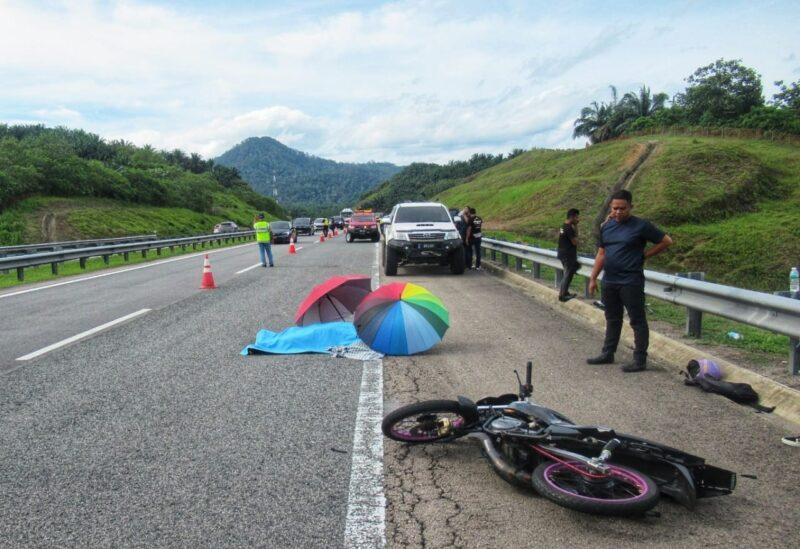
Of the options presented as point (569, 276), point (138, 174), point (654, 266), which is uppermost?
point (138, 174)

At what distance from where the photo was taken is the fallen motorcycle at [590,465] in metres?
3.46

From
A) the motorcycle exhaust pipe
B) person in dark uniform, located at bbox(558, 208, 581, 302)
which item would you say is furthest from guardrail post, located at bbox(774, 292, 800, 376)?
person in dark uniform, located at bbox(558, 208, 581, 302)

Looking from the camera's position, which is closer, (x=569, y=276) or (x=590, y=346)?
(x=590, y=346)

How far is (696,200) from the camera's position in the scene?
5009 cm

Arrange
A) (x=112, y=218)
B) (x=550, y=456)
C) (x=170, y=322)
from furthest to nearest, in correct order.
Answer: (x=112, y=218) < (x=170, y=322) < (x=550, y=456)

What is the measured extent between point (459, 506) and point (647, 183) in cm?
5654

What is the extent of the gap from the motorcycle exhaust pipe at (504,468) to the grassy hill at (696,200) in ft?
108

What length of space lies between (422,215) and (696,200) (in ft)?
126

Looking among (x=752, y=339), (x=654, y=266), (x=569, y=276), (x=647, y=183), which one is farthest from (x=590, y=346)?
(x=647, y=183)

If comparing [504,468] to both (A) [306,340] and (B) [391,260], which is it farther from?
(B) [391,260]

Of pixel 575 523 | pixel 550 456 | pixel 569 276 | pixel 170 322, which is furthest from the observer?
pixel 569 276

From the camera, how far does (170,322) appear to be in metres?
9.81

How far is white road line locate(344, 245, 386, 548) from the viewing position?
325 cm

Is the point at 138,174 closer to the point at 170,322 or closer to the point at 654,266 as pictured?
the point at 654,266
